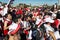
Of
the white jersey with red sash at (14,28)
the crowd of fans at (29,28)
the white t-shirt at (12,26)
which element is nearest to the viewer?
the crowd of fans at (29,28)

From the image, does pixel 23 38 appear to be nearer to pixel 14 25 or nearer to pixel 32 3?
pixel 14 25

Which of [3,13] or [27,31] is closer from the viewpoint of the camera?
[27,31]

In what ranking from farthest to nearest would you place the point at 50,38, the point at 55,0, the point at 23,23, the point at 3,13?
the point at 55,0 → the point at 3,13 → the point at 23,23 → the point at 50,38

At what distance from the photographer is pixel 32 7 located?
12.8 m

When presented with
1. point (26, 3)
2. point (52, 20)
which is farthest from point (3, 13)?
point (26, 3)

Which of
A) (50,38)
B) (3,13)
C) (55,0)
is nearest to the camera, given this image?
(50,38)

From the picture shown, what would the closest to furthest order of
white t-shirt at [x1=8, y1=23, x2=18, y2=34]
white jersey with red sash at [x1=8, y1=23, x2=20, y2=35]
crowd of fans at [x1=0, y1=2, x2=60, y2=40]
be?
crowd of fans at [x1=0, y1=2, x2=60, y2=40] → white jersey with red sash at [x1=8, y1=23, x2=20, y2=35] → white t-shirt at [x1=8, y1=23, x2=18, y2=34]

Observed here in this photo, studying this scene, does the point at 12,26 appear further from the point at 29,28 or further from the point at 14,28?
the point at 29,28

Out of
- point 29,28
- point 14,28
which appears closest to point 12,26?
point 14,28

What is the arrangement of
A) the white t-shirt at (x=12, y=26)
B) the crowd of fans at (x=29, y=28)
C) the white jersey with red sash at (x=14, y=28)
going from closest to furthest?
the crowd of fans at (x=29, y=28)
the white jersey with red sash at (x=14, y=28)
the white t-shirt at (x=12, y=26)

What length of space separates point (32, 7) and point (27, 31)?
5.04m

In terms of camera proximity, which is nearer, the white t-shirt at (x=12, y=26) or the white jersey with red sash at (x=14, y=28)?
the white jersey with red sash at (x=14, y=28)

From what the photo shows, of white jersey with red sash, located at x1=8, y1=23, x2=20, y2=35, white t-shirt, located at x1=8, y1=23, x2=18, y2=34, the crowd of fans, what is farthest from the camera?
white t-shirt, located at x1=8, y1=23, x2=18, y2=34

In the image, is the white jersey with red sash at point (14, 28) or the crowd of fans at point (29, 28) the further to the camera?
the white jersey with red sash at point (14, 28)
